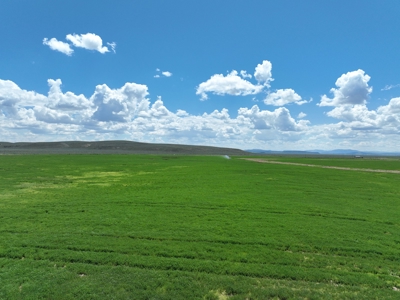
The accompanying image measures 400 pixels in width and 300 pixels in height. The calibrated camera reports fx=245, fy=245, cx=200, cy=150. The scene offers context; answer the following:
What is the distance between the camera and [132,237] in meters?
11.6

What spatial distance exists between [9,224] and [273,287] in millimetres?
13537

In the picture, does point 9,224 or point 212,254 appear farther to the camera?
point 9,224

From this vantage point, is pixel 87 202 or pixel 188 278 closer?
pixel 188 278

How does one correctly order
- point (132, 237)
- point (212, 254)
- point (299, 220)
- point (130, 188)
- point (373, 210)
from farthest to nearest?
point (130, 188) < point (373, 210) < point (299, 220) < point (132, 237) < point (212, 254)

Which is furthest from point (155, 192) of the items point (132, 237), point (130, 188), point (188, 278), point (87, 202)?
point (188, 278)

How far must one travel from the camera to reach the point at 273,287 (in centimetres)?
781

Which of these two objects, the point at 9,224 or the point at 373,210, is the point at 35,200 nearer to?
the point at 9,224

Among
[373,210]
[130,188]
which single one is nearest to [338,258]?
[373,210]

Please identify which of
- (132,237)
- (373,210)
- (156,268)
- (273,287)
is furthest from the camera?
(373,210)

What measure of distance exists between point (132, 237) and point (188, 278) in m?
4.39

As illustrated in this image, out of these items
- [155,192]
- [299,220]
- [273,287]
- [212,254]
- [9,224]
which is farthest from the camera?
[155,192]

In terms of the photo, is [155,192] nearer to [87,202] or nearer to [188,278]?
[87,202]

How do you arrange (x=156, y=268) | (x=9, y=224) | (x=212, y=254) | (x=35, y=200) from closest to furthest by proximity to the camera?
(x=156, y=268)
(x=212, y=254)
(x=9, y=224)
(x=35, y=200)

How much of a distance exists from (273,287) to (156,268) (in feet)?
13.3
